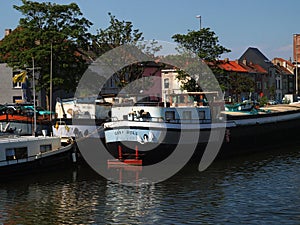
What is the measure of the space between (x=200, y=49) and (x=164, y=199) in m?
44.7

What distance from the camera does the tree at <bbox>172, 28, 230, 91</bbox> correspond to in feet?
234

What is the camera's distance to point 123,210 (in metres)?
27.7

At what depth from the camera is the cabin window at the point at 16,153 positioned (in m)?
36.7

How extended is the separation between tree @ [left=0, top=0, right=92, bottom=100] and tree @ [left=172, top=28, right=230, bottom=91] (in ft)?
46.4

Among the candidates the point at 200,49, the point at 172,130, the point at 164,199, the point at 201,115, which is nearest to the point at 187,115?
the point at 201,115

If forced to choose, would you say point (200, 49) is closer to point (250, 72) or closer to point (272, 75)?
point (250, 72)

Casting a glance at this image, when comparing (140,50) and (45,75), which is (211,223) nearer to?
(45,75)

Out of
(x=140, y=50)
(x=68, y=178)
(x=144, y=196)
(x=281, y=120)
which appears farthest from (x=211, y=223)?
(x=140, y=50)

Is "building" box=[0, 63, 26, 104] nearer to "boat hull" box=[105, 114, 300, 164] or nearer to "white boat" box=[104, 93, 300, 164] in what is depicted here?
"white boat" box=[104, 93, 300, 164]

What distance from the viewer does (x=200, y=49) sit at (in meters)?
72.2

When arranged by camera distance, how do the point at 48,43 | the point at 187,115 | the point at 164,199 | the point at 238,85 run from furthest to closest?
the point at 238,85 → the point at 48,43 → the point at 187,115 → the point at 164,199

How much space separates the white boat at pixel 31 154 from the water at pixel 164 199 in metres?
0.80

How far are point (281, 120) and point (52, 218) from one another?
128 feet

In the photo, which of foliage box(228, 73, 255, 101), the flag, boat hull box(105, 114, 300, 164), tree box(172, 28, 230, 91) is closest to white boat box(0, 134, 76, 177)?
boat hull box(105, 114, 300, 164)
